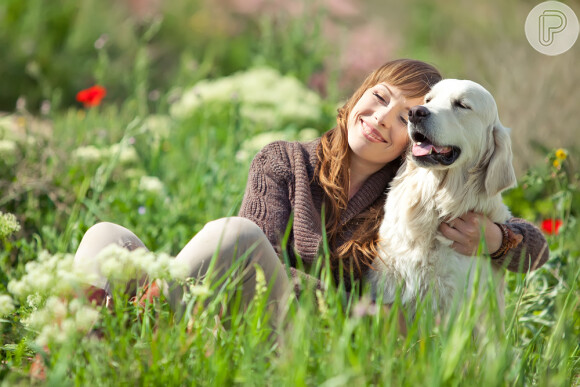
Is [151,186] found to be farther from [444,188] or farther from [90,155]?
[444,188]

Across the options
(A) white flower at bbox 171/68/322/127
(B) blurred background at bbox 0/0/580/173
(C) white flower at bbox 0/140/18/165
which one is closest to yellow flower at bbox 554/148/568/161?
(B) blurred background at bbox 0/0/580/173

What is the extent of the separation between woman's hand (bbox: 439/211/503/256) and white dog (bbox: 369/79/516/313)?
23 millimetres

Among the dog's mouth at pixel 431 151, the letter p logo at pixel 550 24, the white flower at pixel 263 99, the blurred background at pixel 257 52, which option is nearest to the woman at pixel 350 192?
the dog's mouth at pixel 431 151

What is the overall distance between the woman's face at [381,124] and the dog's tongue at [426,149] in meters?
0.24

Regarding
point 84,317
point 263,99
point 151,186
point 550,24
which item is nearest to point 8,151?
point 151,186

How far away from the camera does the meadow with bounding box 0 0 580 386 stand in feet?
5.27

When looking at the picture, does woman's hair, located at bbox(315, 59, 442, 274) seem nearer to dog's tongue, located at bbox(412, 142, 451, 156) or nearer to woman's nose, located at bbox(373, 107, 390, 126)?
woman's nose, located at bbox(373, 107, 390, 126)

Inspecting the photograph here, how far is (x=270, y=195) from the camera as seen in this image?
2549 mm

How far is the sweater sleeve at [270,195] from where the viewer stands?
8.18 ft

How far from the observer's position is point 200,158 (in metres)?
4.06

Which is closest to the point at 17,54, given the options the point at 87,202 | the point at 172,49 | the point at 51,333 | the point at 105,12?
the point at 105,12

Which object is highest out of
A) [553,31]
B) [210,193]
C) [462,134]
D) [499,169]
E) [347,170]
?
[553,31]

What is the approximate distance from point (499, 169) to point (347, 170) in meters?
0.62

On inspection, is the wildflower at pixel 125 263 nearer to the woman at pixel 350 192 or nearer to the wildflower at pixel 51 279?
the wildflower at pixel 51 279
